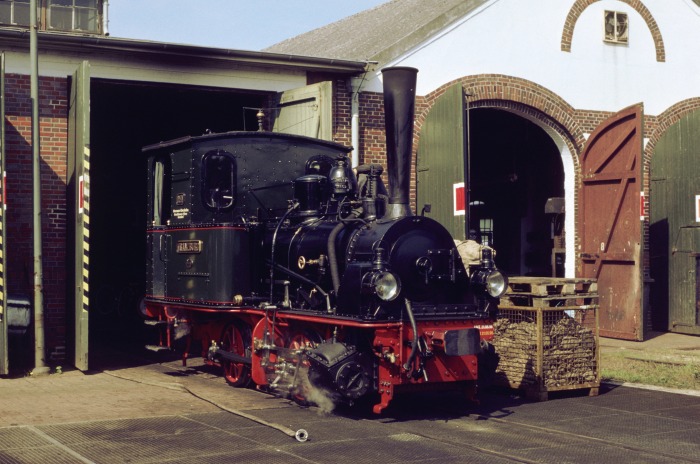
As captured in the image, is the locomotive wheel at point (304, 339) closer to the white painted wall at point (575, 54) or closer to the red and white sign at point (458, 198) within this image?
the red and white sign at point (458, 198)

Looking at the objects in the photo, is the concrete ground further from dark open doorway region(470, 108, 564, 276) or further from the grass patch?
dark open doorway region(470, 108, 564, 276)

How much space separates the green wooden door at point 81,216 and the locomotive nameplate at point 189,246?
4.24 ft

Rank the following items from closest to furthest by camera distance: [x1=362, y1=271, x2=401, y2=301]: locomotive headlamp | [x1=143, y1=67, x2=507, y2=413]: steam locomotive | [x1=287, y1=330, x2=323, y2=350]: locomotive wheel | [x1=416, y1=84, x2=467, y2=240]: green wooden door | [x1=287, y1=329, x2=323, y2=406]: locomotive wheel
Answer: [x1=362, y1=271, x2=401, y2=301]: locomotive headlamp → [x1=143, y1=67, x2=507, y2=413]: steam locomotive → [x1=287, y1=329, x2=323, y2=406]: locomotive wheel → [x1=287, y1=330, x2=323, y2=350]: locomotive wheel → [x1=416, y1=84, x2=467, y2=240]: green wooden door

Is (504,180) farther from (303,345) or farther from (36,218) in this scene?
(303,345)

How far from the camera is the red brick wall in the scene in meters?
12.5

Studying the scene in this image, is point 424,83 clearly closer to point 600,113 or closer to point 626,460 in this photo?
point 600,113

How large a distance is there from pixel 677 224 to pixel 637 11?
391 centimetres

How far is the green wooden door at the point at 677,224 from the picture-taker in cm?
1588

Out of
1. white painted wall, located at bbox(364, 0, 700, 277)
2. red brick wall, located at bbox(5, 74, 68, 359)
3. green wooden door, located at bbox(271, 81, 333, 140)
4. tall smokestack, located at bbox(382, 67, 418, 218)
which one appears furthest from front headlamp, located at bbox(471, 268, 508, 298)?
red brick wall, located at bbox(5, 74, 68, 359)

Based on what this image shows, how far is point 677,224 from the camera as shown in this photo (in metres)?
16.2

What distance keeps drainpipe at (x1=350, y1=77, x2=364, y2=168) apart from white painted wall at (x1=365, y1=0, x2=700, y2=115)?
206 mm

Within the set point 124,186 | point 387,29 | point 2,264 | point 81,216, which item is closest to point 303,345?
point 81,216

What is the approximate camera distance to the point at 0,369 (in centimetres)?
1106

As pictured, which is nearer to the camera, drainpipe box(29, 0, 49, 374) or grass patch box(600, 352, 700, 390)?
grass patch box(600, 352, 700, 390)
